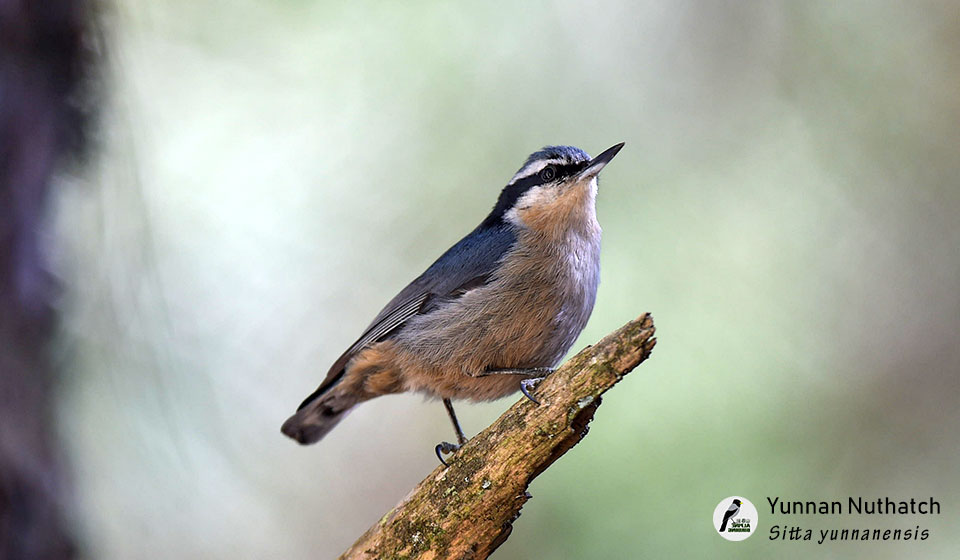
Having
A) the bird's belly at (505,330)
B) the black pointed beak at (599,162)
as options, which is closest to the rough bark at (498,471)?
the bird's belly at (505,330)

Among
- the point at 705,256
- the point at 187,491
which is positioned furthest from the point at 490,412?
the point at 187,491

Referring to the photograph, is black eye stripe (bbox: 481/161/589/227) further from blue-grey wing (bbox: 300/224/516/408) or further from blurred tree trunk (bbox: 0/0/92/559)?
blurred tree trunk (bbox: 0/0/92/559)

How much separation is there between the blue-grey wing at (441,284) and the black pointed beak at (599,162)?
42 centimetres

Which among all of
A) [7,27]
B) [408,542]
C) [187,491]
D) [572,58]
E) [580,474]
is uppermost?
[572,58]

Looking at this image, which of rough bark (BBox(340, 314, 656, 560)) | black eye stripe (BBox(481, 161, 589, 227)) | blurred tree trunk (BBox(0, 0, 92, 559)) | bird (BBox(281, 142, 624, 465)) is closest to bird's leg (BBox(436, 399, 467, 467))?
bird (BBox(281, 142, 624, 465))

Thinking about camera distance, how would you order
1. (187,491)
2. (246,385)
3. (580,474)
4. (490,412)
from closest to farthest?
(187,491), (246,385), (580,474), (490,412)

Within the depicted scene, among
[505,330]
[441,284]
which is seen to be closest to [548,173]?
[441,284]

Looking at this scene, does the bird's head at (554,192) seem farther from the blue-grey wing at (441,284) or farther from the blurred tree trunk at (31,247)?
the blurred tree trunk at (31,247)

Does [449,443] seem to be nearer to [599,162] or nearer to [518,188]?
[518,188]

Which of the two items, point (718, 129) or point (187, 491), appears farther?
point (718, 129)

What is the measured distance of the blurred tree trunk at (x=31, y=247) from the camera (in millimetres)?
3004

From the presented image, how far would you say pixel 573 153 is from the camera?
3.74 m

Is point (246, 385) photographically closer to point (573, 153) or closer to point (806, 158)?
point (573, 153)

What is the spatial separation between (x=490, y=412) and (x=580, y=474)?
32.2 inches
